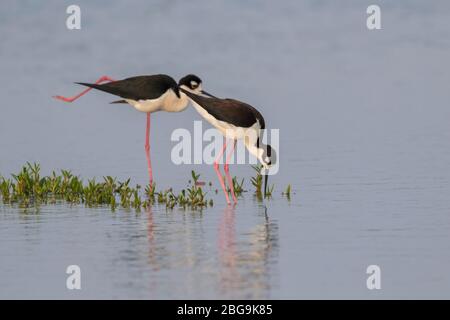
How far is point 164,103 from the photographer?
17.3 metres

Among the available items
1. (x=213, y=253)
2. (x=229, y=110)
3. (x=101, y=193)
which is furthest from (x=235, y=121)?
(x=213, y=253)

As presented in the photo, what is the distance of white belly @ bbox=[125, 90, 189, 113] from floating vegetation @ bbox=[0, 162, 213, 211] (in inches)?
54.0

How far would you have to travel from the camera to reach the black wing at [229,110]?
1597 cm

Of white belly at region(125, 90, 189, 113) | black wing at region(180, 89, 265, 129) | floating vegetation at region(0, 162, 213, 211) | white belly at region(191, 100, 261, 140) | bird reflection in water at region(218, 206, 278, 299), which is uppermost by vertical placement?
white belly at region(125, 90, 189, 113)

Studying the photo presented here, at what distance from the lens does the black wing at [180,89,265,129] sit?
16.0 metres

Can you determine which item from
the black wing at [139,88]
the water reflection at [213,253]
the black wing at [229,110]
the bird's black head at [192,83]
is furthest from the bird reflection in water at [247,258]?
the black wing at [139,88]

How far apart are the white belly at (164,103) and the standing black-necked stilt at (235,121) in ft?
1.70

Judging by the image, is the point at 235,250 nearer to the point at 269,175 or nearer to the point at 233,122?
the point at 233,122

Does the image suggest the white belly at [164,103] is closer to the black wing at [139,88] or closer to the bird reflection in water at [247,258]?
the black wing at [139,88]

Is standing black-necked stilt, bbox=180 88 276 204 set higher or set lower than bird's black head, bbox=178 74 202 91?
lower

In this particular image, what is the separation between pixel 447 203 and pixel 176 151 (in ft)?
27.0

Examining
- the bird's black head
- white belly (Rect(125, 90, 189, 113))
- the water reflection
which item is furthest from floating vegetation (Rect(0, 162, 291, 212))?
the bird's black head

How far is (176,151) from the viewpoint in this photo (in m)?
22.0

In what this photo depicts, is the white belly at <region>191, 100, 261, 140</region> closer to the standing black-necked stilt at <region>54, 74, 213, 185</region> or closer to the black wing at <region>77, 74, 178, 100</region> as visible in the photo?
the standing black-necked stilt at <region>54, 74, 213, 185</region>
